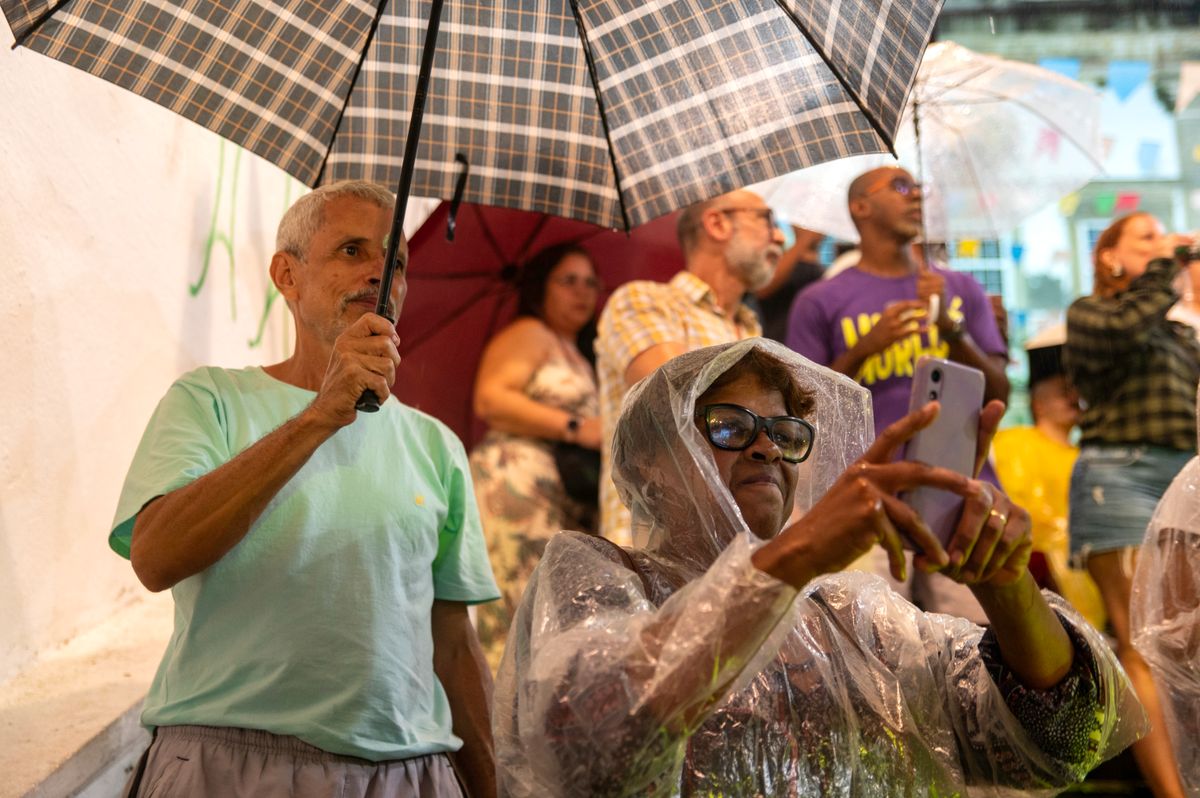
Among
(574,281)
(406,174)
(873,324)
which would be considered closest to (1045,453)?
(873,324)

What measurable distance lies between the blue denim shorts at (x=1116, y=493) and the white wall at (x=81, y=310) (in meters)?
2.73

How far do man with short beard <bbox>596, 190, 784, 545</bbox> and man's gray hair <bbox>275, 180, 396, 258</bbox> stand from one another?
3.80 feet

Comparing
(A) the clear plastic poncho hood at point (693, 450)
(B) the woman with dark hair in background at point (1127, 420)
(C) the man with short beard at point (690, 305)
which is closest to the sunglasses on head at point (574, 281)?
(C) the man with short beard at point (690, 305)

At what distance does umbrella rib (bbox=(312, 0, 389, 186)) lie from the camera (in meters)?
2.73

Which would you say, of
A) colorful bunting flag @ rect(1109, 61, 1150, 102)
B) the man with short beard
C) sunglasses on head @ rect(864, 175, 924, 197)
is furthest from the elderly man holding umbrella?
colorful bunting flag @ rect(1109, 61, 1150, 102)

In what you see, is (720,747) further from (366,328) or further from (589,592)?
(366,328)

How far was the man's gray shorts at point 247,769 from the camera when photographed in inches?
89.3

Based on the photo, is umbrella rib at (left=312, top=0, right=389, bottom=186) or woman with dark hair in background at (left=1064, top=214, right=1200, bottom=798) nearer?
umbrella rib at (left=312, top=0, right=389, bottom=186)

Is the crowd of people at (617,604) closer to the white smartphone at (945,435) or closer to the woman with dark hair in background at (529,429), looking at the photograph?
the white smartphone at (945,435)

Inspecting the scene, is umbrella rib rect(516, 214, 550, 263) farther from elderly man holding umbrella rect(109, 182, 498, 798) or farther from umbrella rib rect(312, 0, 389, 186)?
→ elderly man holding umbrella rect(109, 182, 498, 798)

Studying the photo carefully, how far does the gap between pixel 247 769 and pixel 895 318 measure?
8.45ft

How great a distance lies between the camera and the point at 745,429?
2.23 m

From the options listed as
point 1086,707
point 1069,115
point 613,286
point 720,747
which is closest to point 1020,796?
point 1086,707

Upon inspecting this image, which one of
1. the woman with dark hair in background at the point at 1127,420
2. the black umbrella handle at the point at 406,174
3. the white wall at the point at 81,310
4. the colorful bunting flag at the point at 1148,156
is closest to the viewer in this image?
the black umbrella handle at the point at 406,174
